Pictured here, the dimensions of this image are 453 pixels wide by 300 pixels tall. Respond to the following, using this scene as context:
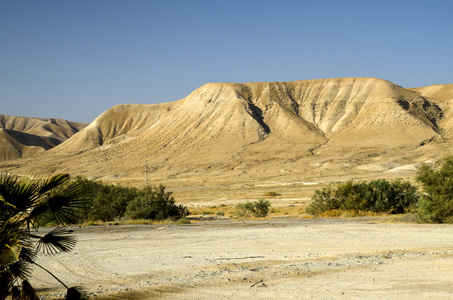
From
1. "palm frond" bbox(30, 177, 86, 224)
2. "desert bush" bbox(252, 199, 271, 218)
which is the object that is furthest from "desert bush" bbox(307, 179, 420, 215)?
"palm frond" bbox(30, 177, 86, 224)

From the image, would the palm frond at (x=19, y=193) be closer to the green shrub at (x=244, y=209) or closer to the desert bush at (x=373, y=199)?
the desert bush at (x=373, y=199)

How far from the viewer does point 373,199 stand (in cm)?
2798

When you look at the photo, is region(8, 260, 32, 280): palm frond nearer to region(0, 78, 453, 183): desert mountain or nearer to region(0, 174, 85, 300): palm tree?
region(0, 174, 85, 300): palm tree

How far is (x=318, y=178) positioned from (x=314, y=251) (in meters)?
65.6

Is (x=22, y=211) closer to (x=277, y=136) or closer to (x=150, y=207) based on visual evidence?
(x=150, y=207)

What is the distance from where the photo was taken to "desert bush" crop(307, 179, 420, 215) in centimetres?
2780

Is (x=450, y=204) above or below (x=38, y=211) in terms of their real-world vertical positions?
below

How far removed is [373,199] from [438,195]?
6.83m

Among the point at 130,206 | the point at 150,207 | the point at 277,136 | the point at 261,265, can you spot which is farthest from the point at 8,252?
the point at 277,136

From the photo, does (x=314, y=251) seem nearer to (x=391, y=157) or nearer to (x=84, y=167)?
(x=391, y=157)

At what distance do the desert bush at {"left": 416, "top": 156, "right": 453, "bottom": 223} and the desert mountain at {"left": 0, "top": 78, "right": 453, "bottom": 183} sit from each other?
190 ft

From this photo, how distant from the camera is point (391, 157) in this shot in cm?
8900

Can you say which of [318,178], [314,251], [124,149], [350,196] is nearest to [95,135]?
[124,149]

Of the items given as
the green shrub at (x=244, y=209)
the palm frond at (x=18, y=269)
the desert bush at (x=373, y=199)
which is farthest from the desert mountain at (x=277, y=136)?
the palm frond at (x=18, y=269)
